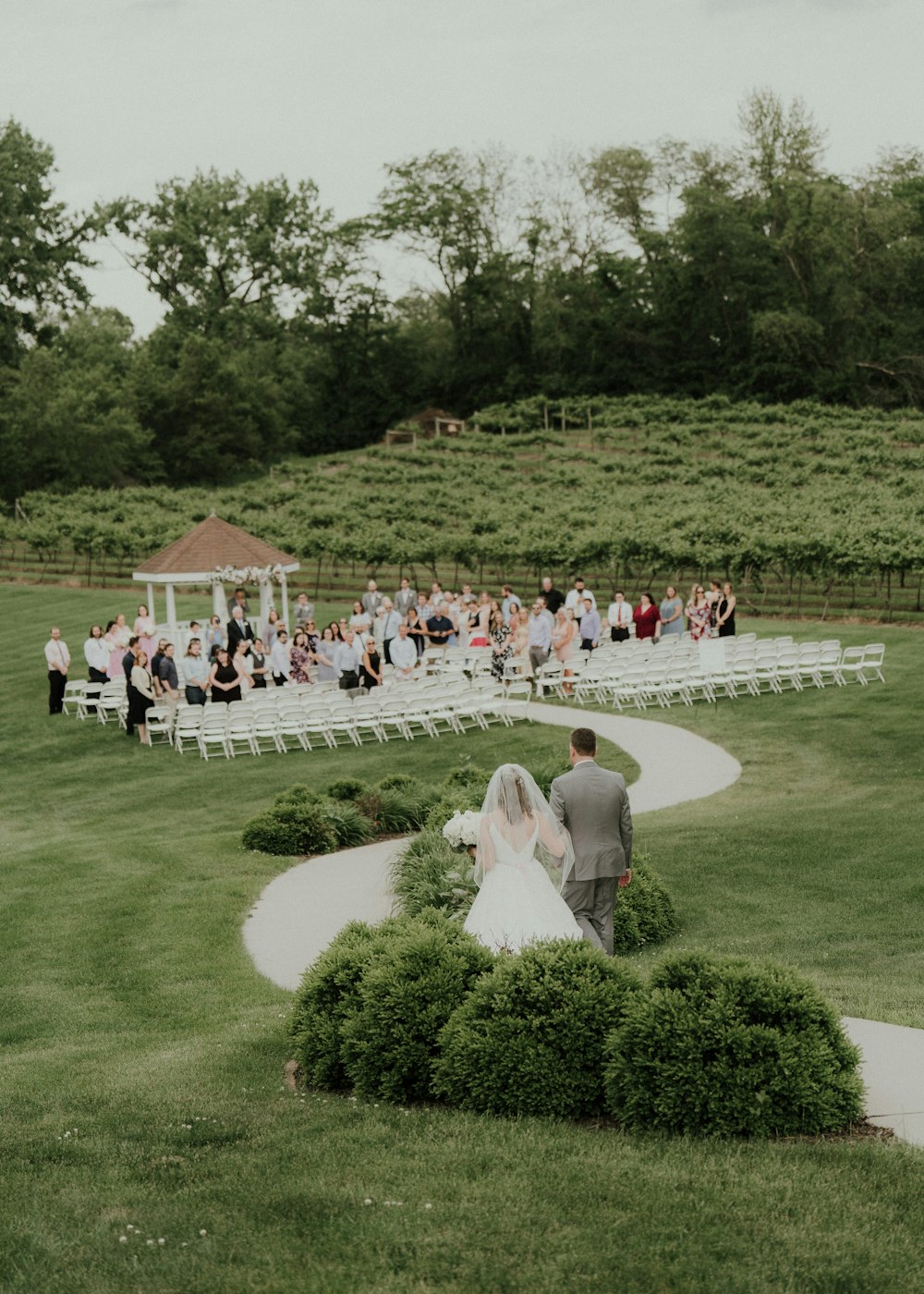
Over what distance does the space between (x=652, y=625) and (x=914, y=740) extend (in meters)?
7.04

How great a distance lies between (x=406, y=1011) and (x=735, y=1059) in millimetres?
1742

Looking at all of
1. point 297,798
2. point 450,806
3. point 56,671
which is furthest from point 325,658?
point 450,806

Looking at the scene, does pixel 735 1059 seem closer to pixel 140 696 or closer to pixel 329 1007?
pixel 329 1007

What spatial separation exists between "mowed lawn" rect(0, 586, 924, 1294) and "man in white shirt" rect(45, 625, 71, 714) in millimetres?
8231

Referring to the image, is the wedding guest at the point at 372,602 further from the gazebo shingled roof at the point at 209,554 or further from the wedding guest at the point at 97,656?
the wedding guest at the point at 97,656

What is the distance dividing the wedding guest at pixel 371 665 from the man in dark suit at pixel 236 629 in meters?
2.37

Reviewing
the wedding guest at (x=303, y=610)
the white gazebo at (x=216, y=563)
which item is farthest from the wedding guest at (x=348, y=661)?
the white gazebo at (x=216, y=563)

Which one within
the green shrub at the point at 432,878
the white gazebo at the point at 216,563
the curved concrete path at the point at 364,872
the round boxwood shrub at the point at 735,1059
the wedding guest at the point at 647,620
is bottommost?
the curved concrete path at the point at 364,872

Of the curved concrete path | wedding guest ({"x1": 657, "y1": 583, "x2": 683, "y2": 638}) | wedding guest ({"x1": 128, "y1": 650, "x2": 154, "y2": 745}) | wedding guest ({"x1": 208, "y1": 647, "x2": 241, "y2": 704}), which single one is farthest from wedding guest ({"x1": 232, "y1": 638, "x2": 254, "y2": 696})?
wedding guest ({"x1": 657, "y1": 583, "x2": 683, "y2": 638})

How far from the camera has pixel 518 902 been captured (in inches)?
335

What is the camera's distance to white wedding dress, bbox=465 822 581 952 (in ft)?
27.6

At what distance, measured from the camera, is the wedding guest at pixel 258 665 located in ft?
78.4

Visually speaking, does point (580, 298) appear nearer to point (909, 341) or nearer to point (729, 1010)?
point (909, 341)

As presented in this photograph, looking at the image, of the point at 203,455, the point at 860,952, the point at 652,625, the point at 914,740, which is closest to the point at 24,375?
the point at 203,455
